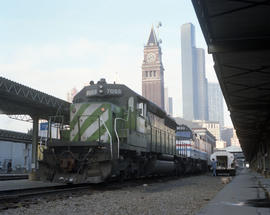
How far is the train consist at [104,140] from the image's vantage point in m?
10.8

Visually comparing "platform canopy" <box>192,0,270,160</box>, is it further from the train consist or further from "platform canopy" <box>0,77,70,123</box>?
"platform canopy" <box>0,77,70,123</box>

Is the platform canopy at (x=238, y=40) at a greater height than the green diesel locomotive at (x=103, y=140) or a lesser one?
greater

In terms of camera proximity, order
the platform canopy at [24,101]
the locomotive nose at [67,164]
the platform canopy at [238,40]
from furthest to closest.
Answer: the platform canopy at [24,101] < the locomotive nose at [67,164] < the platform canopy at [238,40]

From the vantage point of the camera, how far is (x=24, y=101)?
2677 cm

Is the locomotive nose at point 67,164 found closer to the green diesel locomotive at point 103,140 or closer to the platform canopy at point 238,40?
the green diesel locomotive at point 103,140

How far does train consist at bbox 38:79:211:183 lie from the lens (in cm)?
1080

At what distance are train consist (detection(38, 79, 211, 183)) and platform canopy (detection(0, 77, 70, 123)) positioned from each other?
8542 mm

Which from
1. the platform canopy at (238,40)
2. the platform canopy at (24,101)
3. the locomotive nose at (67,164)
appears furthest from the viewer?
the platform canopy at (24,101)

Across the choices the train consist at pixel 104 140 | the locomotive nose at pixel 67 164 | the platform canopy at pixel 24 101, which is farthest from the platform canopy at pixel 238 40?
the platform canopy at pixel 24 101

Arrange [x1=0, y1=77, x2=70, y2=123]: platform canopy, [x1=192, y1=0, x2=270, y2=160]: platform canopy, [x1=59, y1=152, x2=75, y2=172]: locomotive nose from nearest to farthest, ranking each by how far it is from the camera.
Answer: [x1=192, y1=0, x2=270, y2=160]: platform canopy
[x1=59, y1=152, x2=75, y2=172]: locomotive nose
[x1=0, y1=77, x2=70, y2=123]: platform canopy

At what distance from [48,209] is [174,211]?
Result: 2480 millimetres

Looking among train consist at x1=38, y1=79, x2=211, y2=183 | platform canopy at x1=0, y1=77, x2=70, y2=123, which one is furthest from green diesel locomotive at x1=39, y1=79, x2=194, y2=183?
platform canopy at x1=0, y1=77, x2=70, y2=123

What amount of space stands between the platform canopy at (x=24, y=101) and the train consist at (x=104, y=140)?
8542 millimetres

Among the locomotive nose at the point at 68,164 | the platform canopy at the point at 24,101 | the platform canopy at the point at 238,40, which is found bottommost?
the locomotive nose at the point at 68,164
